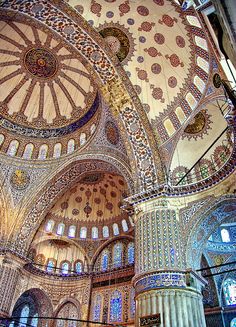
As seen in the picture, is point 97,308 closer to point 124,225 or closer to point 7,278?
point 124,225

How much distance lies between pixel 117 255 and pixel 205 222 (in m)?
7.25

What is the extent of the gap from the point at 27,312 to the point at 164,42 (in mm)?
13852

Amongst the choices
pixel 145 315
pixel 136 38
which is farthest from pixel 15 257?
pixel 136 38

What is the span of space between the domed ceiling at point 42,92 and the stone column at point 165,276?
608cm

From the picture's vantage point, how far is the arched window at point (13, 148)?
14.5 m

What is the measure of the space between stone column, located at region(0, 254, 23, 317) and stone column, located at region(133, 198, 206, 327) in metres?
6.28

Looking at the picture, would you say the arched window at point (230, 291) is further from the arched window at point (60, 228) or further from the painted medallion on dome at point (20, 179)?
the painted medallion on dome at point (20, 179)

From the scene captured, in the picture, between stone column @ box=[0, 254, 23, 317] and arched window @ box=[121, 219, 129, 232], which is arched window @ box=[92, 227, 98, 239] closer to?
arched window @ box=[121, 219, 129, 232]

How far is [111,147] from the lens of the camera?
13.3 m

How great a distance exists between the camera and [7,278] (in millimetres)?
12742

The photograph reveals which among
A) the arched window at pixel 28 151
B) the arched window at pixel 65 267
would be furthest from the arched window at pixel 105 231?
the arched window at pixel 28 151

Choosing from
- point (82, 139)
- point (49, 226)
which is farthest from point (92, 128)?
point (49, 226)

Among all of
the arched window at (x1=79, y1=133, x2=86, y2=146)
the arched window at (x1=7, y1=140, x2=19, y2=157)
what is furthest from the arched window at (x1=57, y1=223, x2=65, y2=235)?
the arched window at (x1=79, y1=133, x2=86, y2=146)

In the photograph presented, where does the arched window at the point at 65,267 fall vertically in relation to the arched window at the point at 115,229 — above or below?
below
